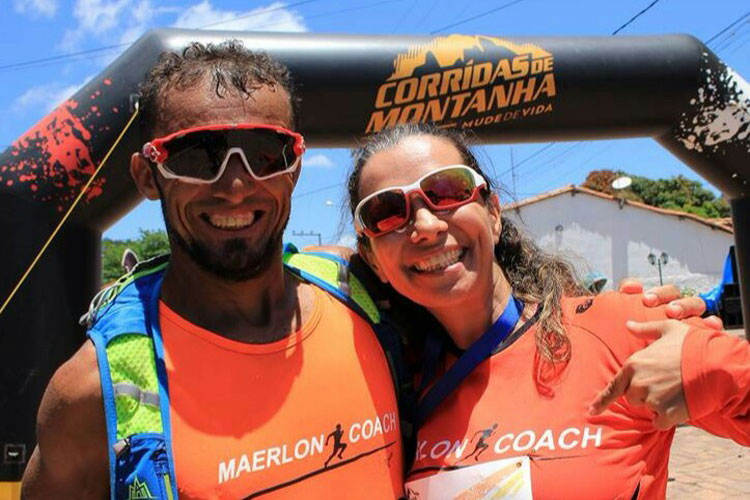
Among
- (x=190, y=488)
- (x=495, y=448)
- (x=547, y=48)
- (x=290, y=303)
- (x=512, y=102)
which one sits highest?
(x=547, y=48)

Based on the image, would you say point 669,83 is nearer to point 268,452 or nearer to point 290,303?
point 290,303

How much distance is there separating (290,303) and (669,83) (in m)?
3.77

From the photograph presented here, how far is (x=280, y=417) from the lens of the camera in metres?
1.55

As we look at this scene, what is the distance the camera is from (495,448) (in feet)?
5.42

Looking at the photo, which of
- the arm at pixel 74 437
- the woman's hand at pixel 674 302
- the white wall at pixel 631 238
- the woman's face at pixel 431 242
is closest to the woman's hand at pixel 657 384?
the woman's hand at pixel 674 302

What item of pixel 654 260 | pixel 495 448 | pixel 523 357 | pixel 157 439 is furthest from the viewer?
pixel 654 260

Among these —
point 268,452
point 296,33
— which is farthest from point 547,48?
point 268,452

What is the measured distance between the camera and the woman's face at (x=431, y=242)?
1.78 m

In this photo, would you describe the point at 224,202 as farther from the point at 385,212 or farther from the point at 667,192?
the point at 667,192

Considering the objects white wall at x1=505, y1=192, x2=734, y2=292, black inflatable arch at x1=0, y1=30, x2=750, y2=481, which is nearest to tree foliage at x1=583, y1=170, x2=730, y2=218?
white wall at x1=505, y1=192, x2=734, y2=292

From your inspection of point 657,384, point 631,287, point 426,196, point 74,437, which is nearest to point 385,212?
point 426,196

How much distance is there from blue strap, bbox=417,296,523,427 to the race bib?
0.20m

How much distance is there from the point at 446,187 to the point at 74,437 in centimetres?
108

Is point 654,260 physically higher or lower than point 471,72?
higher
